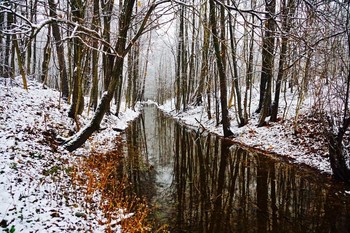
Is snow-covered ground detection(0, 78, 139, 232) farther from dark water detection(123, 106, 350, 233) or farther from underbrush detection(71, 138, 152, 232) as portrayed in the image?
dark water detection(123, 106, 350, 233)

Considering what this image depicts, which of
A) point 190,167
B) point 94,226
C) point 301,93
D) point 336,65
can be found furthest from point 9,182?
point 301,93

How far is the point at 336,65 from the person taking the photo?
7672 millimetres

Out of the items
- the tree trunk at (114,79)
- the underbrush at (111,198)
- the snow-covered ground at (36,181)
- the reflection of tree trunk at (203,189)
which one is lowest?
the reflection of tree trunk at (203,189)

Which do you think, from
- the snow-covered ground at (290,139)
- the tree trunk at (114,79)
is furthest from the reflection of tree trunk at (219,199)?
the tree trunk at (114,79)

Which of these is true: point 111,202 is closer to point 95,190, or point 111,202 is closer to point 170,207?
point 95,190

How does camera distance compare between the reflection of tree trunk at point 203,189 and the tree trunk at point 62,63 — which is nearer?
the reflection of tree trunk at point 203,189

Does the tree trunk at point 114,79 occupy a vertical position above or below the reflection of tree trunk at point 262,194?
above

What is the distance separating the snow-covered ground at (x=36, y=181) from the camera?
418 cm

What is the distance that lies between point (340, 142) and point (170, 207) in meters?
5.02

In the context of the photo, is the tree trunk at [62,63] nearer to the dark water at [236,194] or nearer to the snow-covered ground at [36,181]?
the snow-covered ground at [36,181]

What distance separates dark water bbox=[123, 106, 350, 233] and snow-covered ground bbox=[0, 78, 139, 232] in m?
1.54

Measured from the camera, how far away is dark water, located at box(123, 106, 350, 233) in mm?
5395

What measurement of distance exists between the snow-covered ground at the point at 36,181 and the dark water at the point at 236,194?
1.54 m

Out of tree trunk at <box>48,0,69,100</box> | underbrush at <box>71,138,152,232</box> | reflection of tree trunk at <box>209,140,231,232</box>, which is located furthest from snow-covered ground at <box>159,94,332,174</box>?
tree trunk at <box>48,0,69,100</box>
